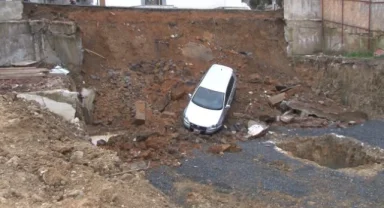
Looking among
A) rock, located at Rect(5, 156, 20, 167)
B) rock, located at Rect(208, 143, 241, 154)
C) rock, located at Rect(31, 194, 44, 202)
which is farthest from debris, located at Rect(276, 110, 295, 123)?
rock, located at Rect(31, 194, 44, 202)

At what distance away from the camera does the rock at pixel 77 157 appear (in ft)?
38.4

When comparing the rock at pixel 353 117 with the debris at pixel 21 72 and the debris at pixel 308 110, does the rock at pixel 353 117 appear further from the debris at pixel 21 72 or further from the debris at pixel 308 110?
the debris at pixel 21 72

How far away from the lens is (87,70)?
22047 mm

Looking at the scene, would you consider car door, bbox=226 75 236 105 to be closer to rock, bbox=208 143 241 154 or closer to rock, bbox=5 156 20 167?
rock, bbox=208 143 241 154

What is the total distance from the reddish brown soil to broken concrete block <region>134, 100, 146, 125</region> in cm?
23

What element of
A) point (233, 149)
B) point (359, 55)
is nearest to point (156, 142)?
point (233, 149)

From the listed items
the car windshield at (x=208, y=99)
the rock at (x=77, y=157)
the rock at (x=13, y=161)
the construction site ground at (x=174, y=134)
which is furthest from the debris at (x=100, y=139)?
the rock at (x=13, y=161)

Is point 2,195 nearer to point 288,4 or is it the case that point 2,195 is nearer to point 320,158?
point 320,158

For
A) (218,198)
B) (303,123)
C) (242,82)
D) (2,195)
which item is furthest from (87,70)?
(2,195)

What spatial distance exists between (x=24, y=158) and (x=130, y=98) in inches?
396

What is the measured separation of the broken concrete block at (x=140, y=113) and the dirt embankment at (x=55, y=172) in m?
5.06

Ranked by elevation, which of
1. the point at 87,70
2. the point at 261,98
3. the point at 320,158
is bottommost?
the point at 320,158

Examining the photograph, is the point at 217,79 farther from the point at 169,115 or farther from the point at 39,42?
the point at 39,42

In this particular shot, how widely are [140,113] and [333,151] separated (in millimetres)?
7162
